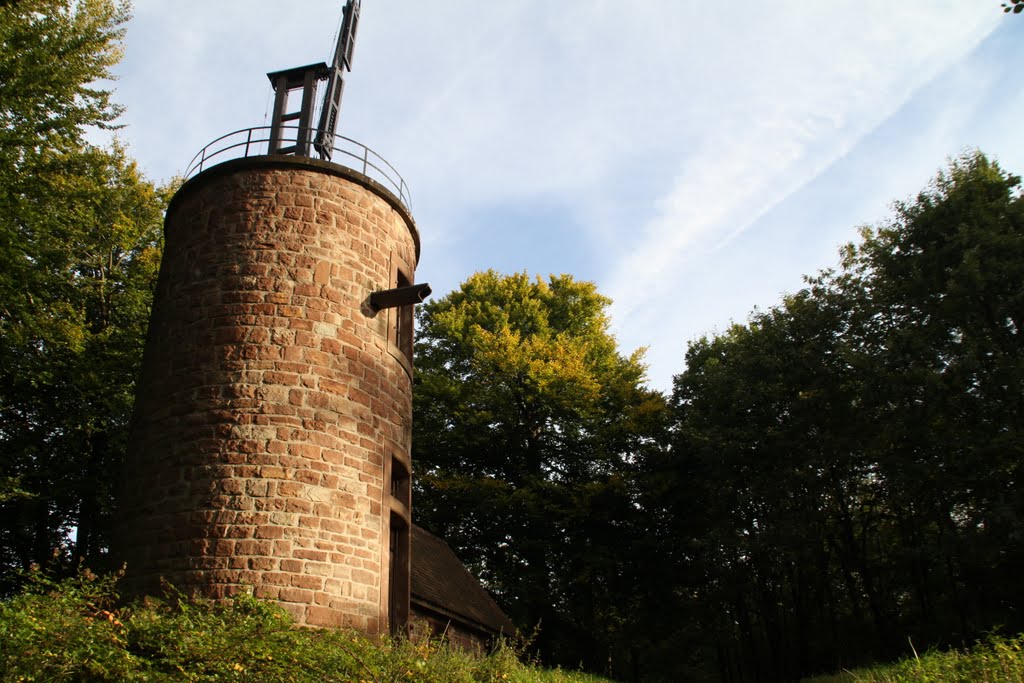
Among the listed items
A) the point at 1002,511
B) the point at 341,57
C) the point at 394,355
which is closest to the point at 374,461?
the point at 394,355

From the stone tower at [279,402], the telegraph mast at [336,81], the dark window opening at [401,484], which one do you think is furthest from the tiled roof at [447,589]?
the telegraph mast at [336,81]

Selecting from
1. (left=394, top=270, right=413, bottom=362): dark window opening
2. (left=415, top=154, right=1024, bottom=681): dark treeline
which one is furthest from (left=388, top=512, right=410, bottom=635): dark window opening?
(left=415, top=154, right=1024, bottom=681): dark treeline

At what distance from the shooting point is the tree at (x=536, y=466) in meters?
24.6

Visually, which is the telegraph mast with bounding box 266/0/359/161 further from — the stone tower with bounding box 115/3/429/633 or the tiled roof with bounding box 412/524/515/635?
the tiled roof with bounding box 412/524/515/635

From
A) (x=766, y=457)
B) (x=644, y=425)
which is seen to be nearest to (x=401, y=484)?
(x=766, y=457)

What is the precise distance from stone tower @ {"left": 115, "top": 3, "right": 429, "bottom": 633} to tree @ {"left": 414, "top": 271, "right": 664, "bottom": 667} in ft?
45.2

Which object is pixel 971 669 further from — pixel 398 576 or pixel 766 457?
pixel 766 457

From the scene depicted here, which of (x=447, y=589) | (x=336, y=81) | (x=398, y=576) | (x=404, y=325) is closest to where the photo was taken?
(x=398, y=576)

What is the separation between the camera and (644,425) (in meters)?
25.9

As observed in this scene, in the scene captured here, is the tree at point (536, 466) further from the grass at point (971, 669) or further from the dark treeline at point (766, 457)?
the grass at point (971, 669)

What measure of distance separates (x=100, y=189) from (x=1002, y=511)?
70.0 ft

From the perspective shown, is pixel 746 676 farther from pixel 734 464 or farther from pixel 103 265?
pixel 103 265

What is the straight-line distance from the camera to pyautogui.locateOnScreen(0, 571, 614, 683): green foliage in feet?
20.0

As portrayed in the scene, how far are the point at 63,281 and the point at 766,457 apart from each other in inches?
768
